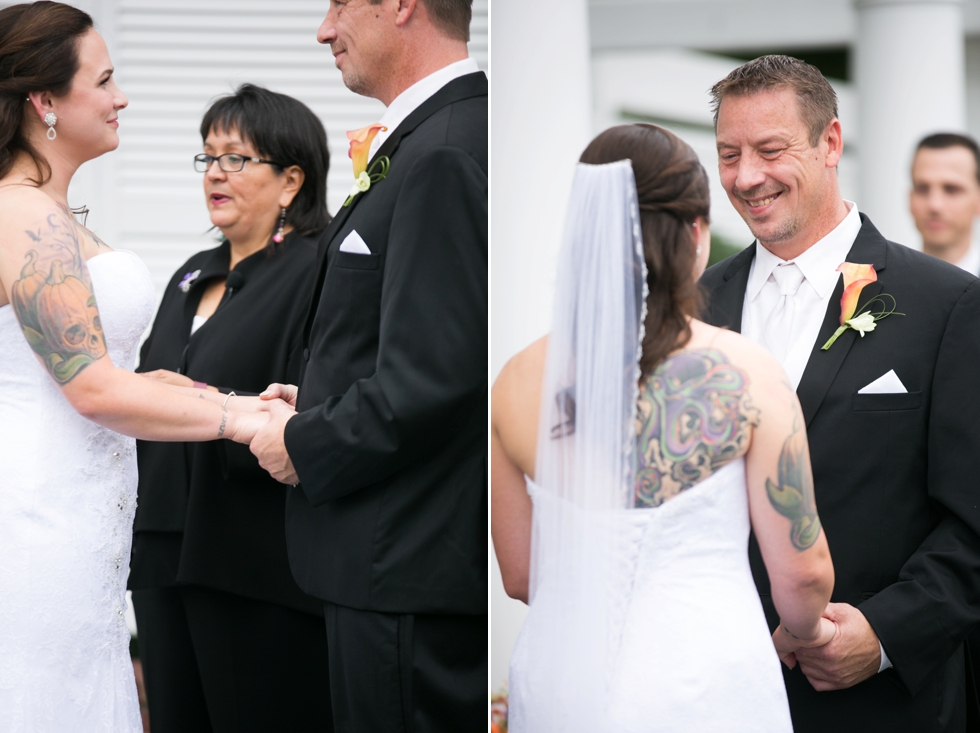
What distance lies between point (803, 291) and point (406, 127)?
934 mm

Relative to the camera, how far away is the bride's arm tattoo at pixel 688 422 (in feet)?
5.34

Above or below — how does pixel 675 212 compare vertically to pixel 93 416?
above

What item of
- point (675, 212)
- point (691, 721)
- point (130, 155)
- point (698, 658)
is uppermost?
point (130, 155)

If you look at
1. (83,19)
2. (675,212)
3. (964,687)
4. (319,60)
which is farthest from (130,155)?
(964,687)

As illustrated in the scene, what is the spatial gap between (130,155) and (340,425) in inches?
93.1

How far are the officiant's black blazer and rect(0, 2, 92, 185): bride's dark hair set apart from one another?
1.72 m

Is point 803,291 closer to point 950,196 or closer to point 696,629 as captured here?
point 696,629

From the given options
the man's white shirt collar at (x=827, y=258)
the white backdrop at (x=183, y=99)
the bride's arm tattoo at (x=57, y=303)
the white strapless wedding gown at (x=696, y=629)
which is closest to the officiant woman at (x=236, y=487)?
the bride's arm tattoo at (x=57, y=303)

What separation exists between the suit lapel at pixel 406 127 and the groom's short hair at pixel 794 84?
0.57 meters

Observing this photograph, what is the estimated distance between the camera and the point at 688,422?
1653 millimetres

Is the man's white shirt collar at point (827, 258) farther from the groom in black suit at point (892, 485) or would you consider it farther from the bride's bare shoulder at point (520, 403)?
the bride's bare shoulder at point (520, 403)

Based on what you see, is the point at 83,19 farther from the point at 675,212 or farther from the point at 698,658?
the point at 698,658

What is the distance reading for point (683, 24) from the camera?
11.4ft

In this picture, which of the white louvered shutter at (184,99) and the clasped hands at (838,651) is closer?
the clasped hands at (838,651)
